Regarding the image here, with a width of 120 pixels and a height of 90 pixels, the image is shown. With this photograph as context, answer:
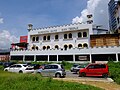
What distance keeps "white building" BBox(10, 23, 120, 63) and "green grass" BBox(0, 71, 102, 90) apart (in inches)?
977

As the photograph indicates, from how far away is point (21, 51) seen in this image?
48.0m

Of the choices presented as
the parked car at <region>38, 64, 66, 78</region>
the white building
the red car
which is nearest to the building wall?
the white building

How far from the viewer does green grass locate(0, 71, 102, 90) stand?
1071cm

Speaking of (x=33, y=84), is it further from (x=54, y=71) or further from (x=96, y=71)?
(x=96, y=71)

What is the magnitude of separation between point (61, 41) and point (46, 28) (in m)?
5.97

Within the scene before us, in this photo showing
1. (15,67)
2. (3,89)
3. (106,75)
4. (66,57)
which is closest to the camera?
(3,89)

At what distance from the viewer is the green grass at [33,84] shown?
10.7 meters

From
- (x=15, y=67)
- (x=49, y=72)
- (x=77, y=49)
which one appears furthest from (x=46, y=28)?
(x=49, y=72)

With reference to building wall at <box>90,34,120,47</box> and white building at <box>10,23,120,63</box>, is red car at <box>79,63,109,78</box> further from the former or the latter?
building wall at <box>90,34,120,47</box>

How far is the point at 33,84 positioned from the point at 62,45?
3406 cm

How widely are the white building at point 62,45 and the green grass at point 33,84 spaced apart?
2481 centimetres

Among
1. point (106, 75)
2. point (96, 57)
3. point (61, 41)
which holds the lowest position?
point (106, 75)

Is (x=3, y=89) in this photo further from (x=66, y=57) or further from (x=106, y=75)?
(x=66, y=57)

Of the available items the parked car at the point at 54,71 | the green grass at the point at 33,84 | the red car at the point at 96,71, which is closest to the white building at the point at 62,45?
the red car at the point at 96,71
